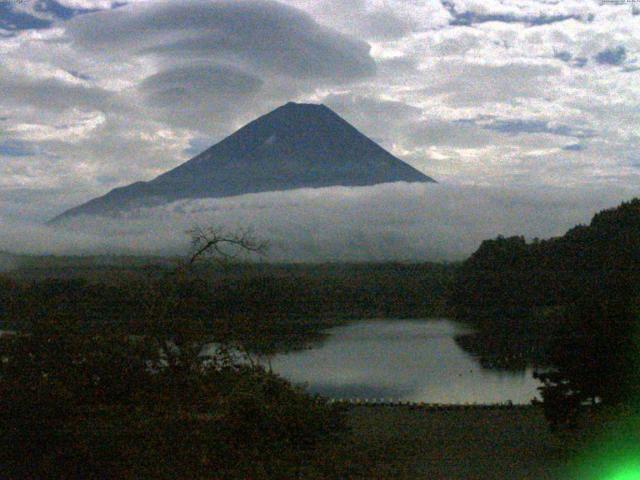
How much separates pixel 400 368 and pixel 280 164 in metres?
66.2

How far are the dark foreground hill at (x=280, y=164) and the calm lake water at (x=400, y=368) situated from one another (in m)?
51.6

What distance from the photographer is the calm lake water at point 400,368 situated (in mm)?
15234

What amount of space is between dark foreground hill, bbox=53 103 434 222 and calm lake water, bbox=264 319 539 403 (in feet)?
169

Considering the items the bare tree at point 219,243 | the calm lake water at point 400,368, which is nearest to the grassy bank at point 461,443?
the bare tree at point 219,243

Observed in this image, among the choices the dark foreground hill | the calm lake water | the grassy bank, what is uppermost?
the dark foreground hill

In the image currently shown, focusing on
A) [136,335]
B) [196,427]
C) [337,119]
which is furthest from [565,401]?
[337,119]

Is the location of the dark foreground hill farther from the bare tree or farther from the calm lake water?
the bare tree

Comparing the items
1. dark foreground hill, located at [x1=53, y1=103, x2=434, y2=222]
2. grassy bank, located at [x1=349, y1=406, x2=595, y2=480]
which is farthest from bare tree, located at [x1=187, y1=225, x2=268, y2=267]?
dark foreground hill, located at [x1=53, y1=103, x2=434, y2=222]

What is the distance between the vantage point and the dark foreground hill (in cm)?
7519

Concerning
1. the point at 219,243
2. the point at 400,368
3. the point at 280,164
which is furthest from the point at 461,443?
the point at 280,164

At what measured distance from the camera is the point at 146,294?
884 cm

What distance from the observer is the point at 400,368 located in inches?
723

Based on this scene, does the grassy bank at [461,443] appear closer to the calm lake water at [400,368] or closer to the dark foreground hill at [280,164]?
the calm lake water at [400,368]

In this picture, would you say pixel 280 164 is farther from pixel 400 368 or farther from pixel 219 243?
pixel 219 243
